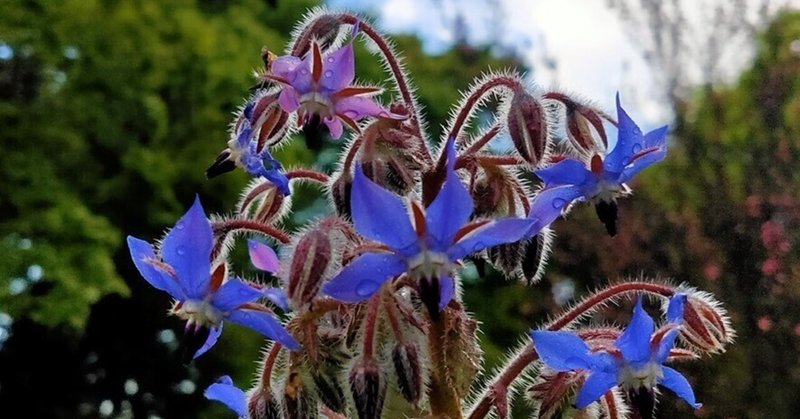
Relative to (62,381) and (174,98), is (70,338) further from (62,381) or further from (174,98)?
(174,98)

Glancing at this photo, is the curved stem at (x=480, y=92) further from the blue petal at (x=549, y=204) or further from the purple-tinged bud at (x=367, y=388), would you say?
the purple-tinged bud at (x=367, y=388)

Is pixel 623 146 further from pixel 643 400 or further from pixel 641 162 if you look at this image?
pixel 643 400

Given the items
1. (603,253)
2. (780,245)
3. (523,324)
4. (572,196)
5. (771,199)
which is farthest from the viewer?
(523,324)

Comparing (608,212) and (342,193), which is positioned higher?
(608,212)

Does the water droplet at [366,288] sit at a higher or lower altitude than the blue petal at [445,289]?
lower

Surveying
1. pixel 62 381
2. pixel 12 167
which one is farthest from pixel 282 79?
pixel 62 381

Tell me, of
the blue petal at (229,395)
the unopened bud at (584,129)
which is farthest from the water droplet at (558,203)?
the blue petal at (229,395)

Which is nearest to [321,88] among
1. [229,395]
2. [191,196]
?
[229,395]
